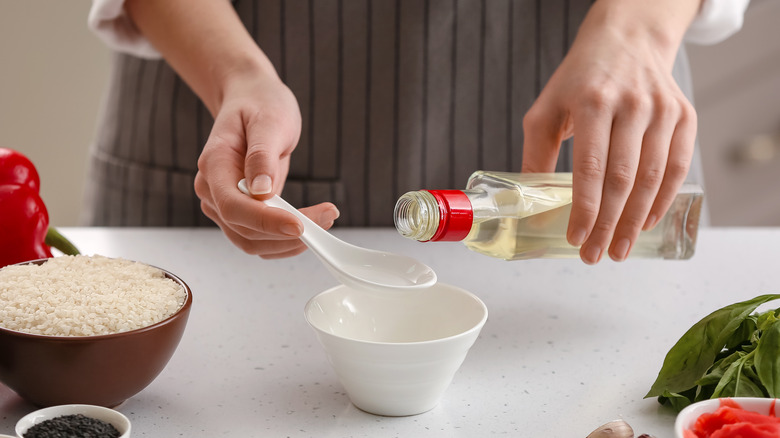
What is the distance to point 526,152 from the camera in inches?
37.1

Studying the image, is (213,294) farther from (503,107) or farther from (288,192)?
(503,107)

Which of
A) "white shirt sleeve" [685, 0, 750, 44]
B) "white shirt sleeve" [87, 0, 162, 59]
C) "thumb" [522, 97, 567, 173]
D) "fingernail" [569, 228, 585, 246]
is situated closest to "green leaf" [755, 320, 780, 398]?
"fingernail" [569, 228, 585, 246]

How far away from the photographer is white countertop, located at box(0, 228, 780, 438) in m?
0.68

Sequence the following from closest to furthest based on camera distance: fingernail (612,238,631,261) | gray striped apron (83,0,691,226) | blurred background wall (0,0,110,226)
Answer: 1. fingernail (612,238,631,261)
2. gray striped apron (83,0,691,226)
3. blurred background wall (0,0,110,226)

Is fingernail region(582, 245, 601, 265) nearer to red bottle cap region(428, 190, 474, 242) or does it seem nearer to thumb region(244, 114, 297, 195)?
red bottle cap region(428, 190, 474, 242)

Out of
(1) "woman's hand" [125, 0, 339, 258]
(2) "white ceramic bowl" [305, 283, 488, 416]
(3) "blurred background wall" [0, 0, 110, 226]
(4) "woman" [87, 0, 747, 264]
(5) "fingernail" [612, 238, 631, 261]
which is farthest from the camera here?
(3) "blurred background wall" [0, 0, 110, 226]

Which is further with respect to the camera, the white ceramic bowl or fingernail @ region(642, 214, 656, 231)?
fingernail @ region(642, 214, 656, 231)

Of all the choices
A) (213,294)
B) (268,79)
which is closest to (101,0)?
(268,79)

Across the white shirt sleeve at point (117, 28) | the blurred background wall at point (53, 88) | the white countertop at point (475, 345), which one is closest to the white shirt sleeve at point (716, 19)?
the white countertop at point (475, 345)

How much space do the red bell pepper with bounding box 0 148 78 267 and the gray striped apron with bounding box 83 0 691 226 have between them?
39cm

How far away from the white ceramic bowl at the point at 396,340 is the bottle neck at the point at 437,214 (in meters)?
0.06

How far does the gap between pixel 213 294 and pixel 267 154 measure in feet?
0.93

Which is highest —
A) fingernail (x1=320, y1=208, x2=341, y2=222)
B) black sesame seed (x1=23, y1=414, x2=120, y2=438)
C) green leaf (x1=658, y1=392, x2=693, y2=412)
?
fingernail (x1=320, y1=208, x2=341, y2=222)

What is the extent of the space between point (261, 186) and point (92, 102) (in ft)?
6.20
